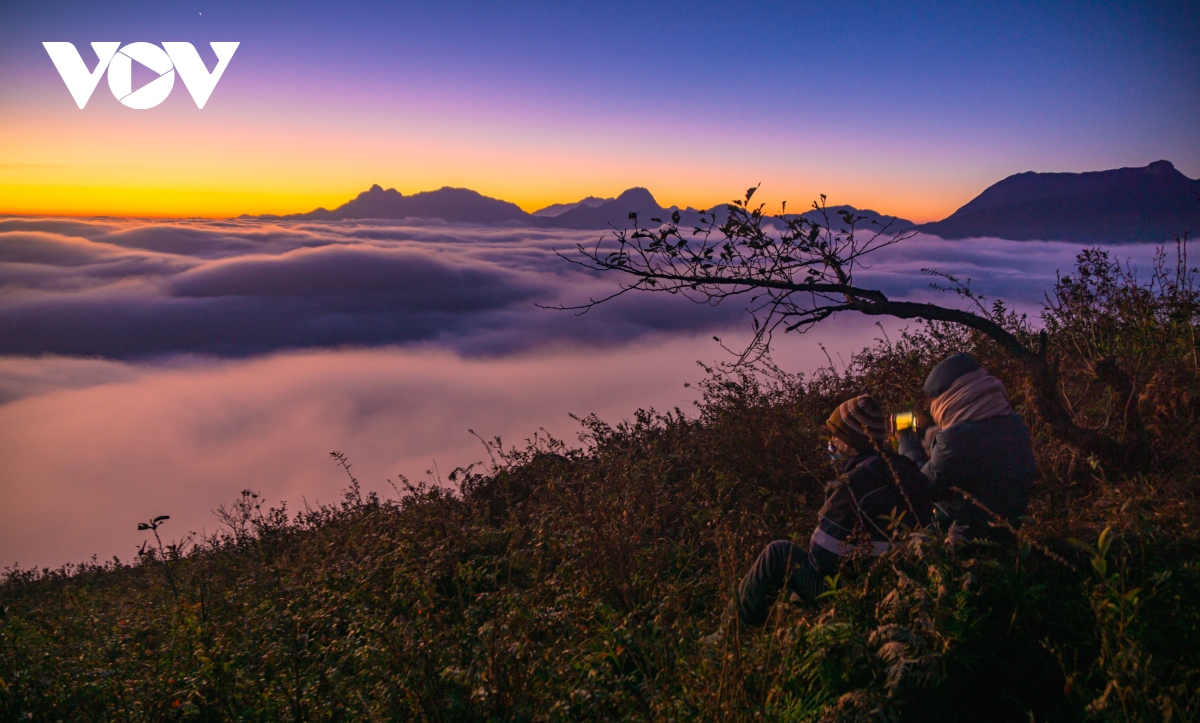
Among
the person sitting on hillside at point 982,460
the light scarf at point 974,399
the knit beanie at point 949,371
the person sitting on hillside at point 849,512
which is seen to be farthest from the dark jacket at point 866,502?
the knit beanie at point 949,371

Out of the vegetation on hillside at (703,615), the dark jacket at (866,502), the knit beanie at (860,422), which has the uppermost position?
the knit beanie at (860,422)

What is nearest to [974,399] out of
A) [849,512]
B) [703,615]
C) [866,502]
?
[866,502]

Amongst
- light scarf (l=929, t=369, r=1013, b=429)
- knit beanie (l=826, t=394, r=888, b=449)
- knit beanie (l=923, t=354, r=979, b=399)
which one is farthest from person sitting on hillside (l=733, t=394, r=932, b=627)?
knit beanie (l=923, t=354, r=979, b=399)

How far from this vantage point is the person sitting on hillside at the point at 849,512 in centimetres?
313

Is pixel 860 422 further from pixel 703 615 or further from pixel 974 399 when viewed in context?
pixel 703 615

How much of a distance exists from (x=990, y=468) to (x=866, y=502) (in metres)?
0.80

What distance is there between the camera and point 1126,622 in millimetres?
2244

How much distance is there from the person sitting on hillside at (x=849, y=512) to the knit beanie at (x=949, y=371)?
0.60 meters

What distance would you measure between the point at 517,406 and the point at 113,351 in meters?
146

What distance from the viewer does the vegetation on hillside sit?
2404mm

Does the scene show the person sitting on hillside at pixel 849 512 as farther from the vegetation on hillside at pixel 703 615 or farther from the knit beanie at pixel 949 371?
the knit beanie at pixel 949 371

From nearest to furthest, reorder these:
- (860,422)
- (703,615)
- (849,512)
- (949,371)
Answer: (849,512), (860,422), (949,371), (703,615)

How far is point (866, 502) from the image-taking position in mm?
3156

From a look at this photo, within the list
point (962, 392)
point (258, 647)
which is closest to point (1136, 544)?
point (962, 392)
